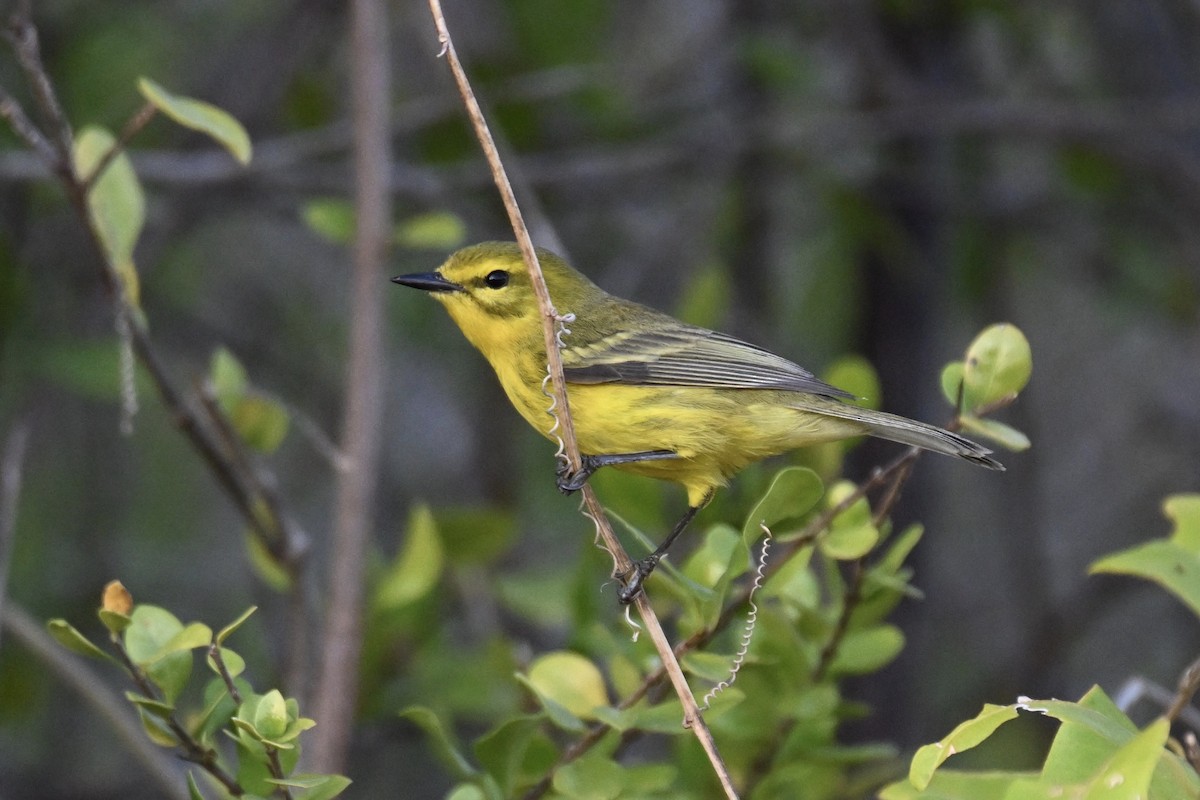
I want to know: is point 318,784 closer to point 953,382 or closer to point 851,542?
point 851,542

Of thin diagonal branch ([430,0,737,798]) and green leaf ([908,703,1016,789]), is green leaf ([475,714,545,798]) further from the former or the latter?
green leaf ([908,703,1016,789])

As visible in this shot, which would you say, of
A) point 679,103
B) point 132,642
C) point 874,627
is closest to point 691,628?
point 874,627

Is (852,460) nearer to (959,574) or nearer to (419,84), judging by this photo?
(959,574)

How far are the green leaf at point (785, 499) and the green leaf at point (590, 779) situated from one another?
18.5 inches

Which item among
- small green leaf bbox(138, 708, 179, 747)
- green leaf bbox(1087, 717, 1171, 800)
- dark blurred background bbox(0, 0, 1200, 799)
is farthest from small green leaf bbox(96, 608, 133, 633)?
dark blurred background bbox(0, 0, 1200, 799)

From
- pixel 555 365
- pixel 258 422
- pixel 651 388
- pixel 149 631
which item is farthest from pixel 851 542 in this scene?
pixel 258 422

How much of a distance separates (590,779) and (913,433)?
106cm

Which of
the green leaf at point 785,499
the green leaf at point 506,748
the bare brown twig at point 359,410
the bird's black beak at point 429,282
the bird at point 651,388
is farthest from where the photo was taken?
the bird's black beak at point 429,282

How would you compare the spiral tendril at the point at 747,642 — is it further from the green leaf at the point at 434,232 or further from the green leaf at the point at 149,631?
the green leaf at the point at 434,232

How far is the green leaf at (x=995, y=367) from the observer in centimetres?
226

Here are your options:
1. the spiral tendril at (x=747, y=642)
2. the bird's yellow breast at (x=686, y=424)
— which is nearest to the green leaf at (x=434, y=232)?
the bird's yellow breast at (x=686, y=424)

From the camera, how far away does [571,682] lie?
261 cm

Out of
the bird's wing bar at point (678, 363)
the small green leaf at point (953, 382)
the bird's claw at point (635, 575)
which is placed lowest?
the bird's claw at point (635, 575)

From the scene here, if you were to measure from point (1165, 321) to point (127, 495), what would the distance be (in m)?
4.51
